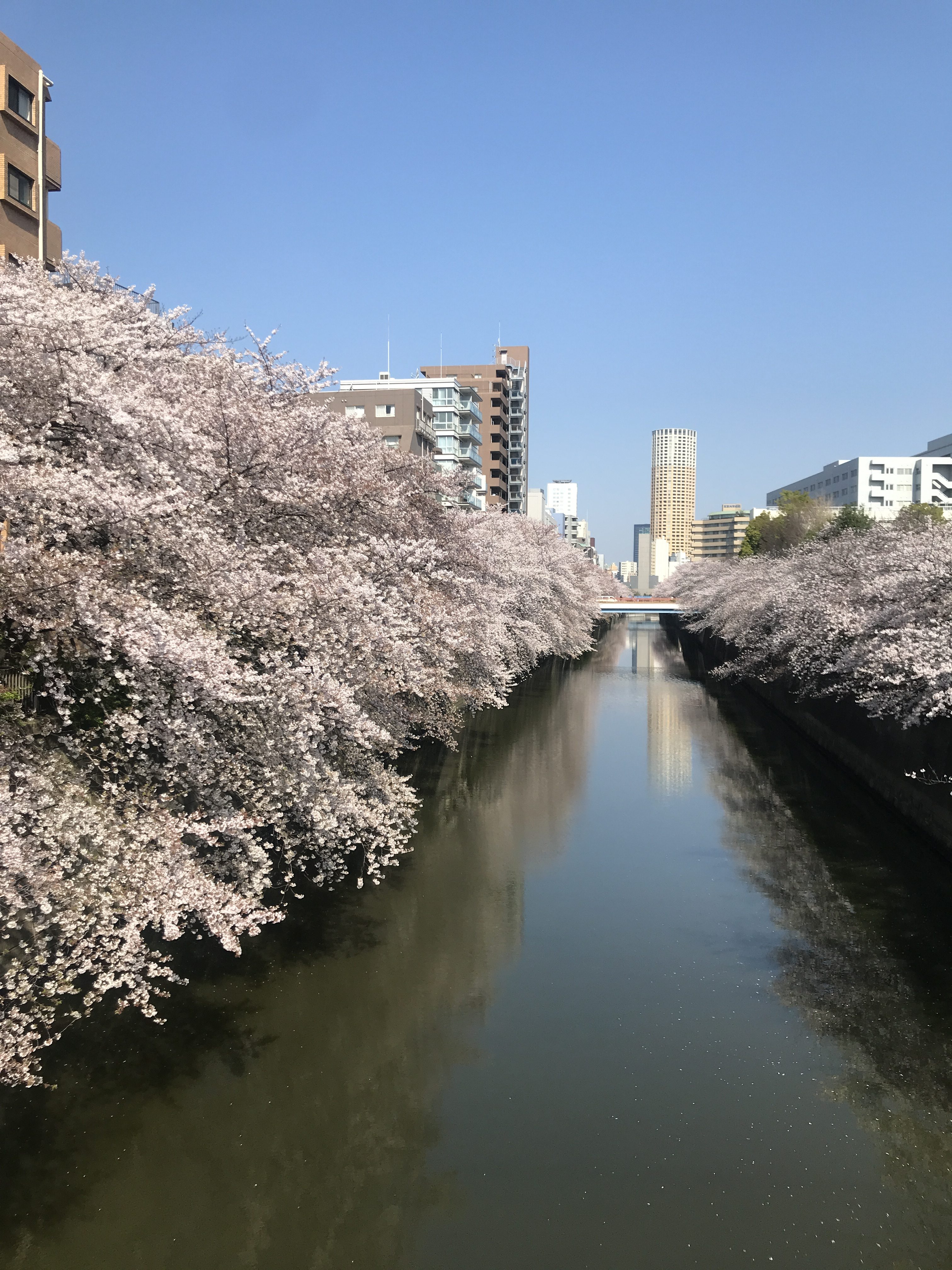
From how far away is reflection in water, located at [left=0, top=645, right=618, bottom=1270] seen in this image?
690 centimetres

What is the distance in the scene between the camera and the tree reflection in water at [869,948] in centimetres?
825

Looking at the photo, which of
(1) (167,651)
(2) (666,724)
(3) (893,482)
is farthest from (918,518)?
(3) (893,482)

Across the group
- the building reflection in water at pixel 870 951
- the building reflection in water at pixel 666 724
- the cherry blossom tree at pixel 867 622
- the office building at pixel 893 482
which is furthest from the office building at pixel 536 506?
the building reflection in water at pixel 870 951

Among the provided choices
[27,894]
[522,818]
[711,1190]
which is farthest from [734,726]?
[27,894]

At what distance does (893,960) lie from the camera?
1183cm

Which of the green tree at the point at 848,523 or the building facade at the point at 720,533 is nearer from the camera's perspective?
the green tree at the point at 848,523

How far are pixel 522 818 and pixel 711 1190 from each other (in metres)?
11.1

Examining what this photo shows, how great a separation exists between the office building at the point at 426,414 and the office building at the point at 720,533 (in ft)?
332

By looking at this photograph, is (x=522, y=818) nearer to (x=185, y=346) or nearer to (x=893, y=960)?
(x=893, y=960)

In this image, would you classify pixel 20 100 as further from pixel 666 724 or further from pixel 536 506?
pixel 536 506

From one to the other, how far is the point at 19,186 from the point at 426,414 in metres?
31.5

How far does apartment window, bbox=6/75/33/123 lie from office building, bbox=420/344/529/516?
44.6m

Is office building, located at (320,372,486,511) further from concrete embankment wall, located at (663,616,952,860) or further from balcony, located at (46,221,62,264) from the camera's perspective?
concrete embankment wall, located at (663,616,952,860)

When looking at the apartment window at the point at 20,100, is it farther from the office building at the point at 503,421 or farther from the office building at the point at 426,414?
the office building at the point at 503,421
